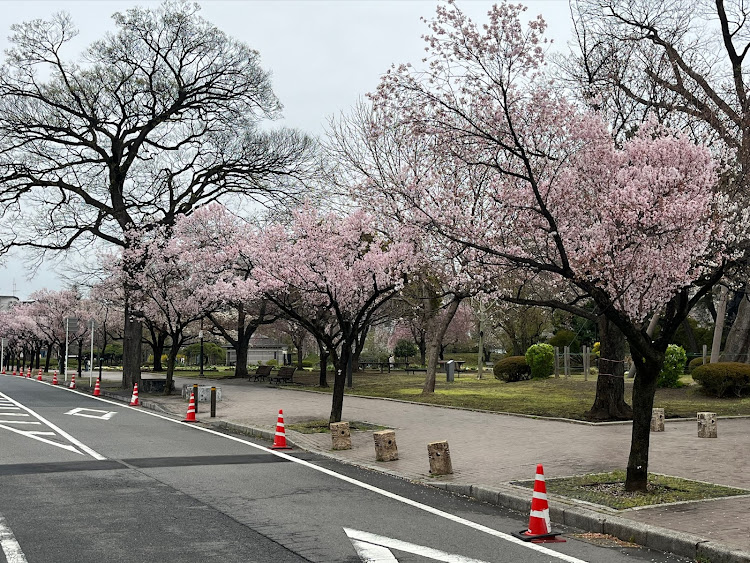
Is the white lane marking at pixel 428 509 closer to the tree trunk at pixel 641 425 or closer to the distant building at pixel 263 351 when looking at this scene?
the tree trunk at pixel 641 425

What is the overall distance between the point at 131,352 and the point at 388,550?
28.9 meters

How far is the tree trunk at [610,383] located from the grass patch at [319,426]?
594 centimetres

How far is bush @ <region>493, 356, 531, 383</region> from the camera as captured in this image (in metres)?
36.2

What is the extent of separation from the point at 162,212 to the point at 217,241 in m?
2.91

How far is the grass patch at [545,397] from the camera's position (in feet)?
70.1

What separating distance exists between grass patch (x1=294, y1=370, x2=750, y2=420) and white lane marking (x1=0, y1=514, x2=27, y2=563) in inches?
597

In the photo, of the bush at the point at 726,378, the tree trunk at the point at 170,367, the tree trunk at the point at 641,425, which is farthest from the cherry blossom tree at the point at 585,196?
the tree trunk at the point at 170,367

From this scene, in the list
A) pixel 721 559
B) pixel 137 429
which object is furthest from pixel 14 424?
pixel 721 559

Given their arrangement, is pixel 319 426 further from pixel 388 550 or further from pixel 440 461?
pixel 388 550

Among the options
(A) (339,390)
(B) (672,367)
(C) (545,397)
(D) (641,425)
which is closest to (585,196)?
(D) (641,425)

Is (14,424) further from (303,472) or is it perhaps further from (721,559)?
(721,559)

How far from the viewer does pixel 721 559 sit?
6523 millimetres

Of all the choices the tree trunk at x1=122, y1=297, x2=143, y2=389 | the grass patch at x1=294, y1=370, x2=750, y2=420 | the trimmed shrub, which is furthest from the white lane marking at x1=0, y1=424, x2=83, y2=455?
the trimmed shrub

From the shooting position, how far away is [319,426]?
1762 centimetres
